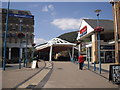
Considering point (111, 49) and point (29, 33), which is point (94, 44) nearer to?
point (111, 49)

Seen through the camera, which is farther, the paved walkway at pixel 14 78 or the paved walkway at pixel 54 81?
the paved walkway at pixel 14 78

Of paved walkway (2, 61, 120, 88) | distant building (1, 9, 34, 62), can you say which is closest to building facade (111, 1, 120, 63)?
paved walkway (2, 61, 120, 88)

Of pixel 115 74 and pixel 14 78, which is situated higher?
pixel 115 74

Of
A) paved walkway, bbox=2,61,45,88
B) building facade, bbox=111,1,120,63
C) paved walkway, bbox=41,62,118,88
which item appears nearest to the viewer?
paved walkway, bbox=41,62,118,88

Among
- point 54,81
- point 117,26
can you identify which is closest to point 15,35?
point 117,26

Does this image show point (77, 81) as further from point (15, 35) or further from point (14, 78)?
point (15, 35)

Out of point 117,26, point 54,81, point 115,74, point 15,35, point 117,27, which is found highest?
point 15,35

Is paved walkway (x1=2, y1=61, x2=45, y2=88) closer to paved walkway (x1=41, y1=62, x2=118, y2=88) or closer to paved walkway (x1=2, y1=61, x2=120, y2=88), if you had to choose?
paved walkway (x1=2, y1=61, x2=120, y2=88)

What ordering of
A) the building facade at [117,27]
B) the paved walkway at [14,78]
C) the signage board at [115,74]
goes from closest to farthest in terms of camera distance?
the paved walkway at [14,78] → the signage board at [115,74] → the building facade at [117,27]

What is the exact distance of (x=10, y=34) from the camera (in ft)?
166

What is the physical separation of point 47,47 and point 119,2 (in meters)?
24.0

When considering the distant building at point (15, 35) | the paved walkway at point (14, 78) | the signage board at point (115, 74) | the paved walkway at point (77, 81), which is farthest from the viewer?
the distant building at point (15, 35)

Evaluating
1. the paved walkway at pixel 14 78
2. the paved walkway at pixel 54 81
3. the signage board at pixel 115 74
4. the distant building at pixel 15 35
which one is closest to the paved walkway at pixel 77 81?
the paved walkway at pixel 54 81

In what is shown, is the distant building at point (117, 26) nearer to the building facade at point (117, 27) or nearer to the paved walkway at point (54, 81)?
the building facade at point (117, 27)
